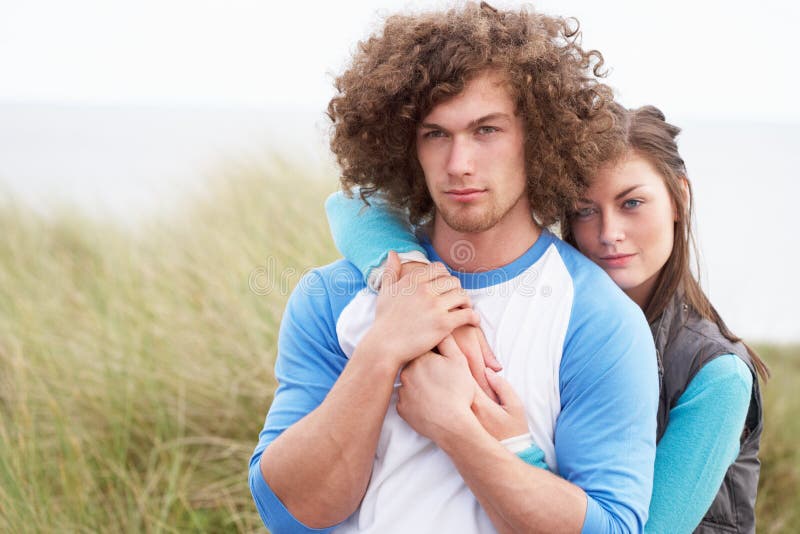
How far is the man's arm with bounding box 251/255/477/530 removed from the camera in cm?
208

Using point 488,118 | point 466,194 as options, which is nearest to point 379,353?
point 466,194

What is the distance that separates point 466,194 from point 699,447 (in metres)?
0.93

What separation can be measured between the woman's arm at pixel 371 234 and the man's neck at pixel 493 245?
108 millimetres

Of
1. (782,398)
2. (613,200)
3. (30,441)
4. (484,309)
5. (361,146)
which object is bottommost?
(782,398)

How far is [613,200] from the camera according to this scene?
2.58 m

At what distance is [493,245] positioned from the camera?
7.81 feet

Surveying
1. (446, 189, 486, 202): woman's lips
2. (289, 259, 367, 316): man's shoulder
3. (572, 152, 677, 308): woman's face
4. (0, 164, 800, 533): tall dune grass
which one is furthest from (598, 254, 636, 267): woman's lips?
(0, 164, 800, 533): tall dune grass

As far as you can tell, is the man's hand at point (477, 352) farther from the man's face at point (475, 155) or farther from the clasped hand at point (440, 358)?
the man's face at point (475, 155)

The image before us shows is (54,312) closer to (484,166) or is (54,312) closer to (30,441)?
(30,441)

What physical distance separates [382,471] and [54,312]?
385cm

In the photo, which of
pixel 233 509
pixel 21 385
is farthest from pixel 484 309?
pixel 21 385

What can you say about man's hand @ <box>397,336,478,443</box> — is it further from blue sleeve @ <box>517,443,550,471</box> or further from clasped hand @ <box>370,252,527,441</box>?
blue sleeve @ <box>517,443,550,471</box>

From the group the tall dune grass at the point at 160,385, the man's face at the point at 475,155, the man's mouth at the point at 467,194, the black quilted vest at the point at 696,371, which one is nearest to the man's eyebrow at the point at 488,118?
the man's face at the point at 475,155

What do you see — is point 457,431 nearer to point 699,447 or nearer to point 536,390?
point 536,390
